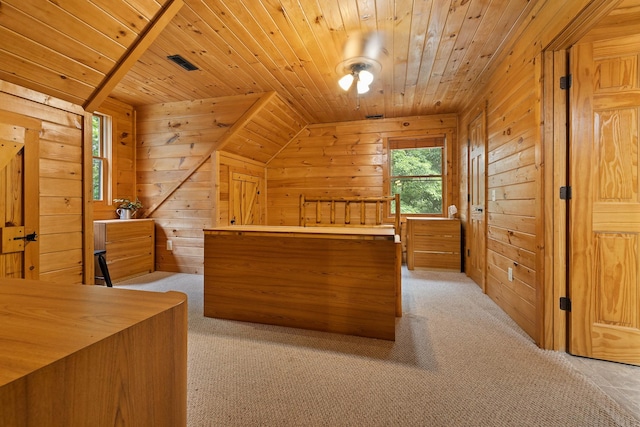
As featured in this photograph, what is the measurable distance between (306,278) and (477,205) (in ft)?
8.35

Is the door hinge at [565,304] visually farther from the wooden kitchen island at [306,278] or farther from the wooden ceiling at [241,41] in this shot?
the wooden ceiling at [241,41]

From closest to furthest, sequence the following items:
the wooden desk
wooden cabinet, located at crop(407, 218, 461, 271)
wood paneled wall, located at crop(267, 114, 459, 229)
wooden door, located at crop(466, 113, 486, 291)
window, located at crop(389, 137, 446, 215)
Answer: the wooden desk
wooden door, located at crop(466, 113, 486, 291)
wooden cabinet, located at crop(407, 218, 461, 271)
wood paneled wall, located at crop(267, 114, 459, 229)
window, located at crop(389, 137, 446, 215)

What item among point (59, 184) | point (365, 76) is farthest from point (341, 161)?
point (59, 184)

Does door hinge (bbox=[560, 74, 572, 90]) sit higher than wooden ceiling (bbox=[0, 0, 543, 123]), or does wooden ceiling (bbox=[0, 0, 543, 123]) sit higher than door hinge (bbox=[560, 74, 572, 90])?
wooden ceiling (bbox=[0, 0, 543, 123])

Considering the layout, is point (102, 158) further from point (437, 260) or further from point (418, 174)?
point (437, 260)

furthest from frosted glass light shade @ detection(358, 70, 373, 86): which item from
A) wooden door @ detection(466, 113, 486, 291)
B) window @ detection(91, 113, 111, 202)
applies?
window @ detection(91, 113, 111, 202)

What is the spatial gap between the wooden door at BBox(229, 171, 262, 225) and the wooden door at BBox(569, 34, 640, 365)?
12.7ft

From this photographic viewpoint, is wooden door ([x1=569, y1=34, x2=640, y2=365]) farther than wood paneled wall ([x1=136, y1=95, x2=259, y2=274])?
No

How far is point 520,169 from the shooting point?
2346mm

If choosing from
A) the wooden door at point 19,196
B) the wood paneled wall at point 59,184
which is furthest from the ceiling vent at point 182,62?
the wooden door at point 19,196

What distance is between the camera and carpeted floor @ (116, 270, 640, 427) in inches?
53.4

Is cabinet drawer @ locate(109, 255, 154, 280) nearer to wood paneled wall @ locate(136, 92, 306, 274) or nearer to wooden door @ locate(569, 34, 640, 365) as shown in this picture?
wood paneled wall @ locate(136, 92, 306, 274)

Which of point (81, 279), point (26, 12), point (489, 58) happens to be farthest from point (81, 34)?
point (489, 58)

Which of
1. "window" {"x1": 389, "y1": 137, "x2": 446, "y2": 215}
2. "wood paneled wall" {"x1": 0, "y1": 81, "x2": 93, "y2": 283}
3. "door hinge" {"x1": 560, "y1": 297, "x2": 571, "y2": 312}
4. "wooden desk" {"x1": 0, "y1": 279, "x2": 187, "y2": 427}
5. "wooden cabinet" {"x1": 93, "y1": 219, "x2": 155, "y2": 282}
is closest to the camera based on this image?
"wooden desk" {"x1": 0, "y1": 279, "x2": 187, "y2": 427}
